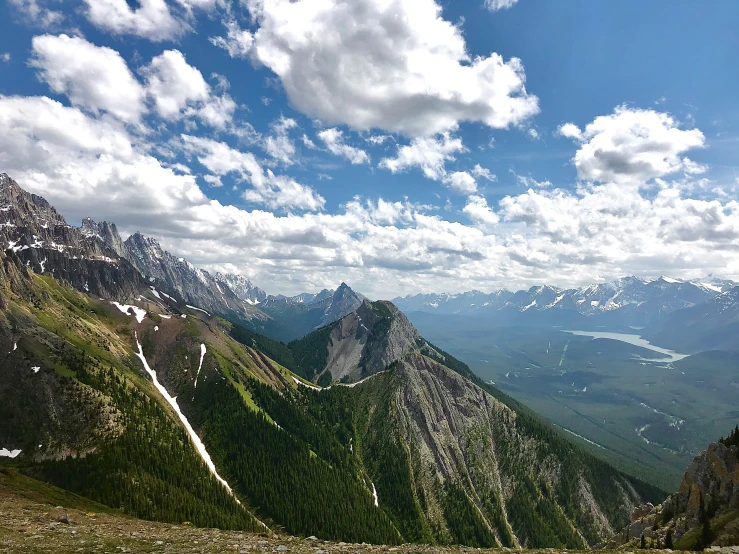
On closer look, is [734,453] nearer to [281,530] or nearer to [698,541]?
[698,541]

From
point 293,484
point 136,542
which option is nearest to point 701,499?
point 136,542

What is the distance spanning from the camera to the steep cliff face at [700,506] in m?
57.1

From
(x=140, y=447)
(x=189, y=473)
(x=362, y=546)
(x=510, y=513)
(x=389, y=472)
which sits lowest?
(x=510, y=513)

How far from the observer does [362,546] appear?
38.4 metres

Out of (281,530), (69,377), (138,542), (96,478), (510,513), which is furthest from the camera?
(510,513)

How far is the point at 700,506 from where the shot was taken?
66938mm

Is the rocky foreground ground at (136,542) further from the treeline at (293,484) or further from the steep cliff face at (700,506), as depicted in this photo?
the treeline at (293,484)

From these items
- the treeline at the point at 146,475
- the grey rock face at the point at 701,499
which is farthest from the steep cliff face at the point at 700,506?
the treeline at the point at 146,475

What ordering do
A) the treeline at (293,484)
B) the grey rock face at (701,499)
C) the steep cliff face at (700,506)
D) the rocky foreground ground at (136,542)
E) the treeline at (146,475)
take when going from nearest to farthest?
1. the rocky foreground ground at (136,542)
2. the steep cliff face at (700,506)
3. the grey rock face at (701,499)
4. the treeline at (146,475)
5. the treeline at (293,484)

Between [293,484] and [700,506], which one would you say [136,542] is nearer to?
[700,506]

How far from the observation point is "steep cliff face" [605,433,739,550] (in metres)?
57.1

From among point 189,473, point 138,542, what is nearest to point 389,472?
point 189,473

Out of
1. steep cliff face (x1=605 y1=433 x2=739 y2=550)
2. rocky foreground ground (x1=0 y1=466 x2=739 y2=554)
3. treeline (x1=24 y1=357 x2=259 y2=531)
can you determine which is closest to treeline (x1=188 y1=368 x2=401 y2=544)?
treeline (x1=24 y1=357 x2=259 y2=531)

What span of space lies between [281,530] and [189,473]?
135ft
